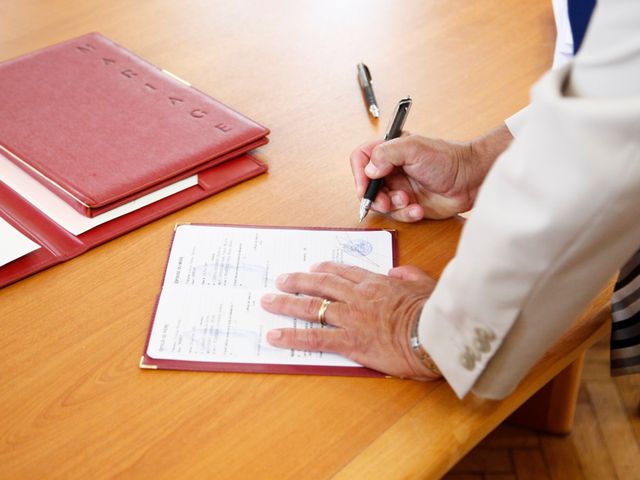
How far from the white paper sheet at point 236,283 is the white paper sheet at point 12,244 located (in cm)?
18

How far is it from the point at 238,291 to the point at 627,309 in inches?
19.2

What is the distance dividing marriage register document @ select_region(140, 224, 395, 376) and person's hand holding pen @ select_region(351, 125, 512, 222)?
0.06 m

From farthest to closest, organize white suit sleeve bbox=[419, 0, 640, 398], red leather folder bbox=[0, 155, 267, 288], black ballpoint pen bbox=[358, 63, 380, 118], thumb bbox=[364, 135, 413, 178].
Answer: black ballpoint pen bbox=[358, 63, 380, 118] → thumb bbox=[364, 135, 413, 178] → red leather folder bbox=[0, 155, 267, 288] → white suit sleeve bbox=[419, 0, 640, 398]

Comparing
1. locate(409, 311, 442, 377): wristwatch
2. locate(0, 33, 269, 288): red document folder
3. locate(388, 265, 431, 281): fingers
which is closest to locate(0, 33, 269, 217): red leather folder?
locate(0, 33, 269, 288): red document folder

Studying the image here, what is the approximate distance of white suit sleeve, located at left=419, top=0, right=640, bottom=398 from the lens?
65cm

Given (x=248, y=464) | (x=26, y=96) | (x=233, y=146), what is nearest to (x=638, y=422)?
(x=233, y=146)

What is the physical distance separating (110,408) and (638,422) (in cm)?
151

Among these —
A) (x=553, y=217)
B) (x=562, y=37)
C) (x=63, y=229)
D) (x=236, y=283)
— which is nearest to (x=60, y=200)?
(x=63, y=229)

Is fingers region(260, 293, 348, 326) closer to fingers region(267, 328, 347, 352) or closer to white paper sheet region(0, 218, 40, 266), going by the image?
fingers region(267, 328, 347, 352)

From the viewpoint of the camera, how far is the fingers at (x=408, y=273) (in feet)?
3.14

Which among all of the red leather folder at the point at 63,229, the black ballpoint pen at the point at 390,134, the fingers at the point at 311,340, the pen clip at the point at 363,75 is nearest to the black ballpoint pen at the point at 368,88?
the pen clip at the point at 363,75

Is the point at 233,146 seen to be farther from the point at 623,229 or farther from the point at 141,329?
the point at 623,229

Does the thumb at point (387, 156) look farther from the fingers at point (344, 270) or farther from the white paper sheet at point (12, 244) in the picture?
the white paper sheet at point (12, 244)

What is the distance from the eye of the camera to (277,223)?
106cm
